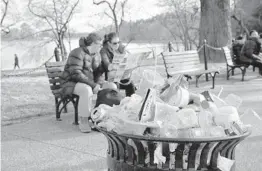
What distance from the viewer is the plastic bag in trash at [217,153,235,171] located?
7.42 ft

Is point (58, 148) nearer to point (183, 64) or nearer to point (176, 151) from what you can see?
point (176, 151)

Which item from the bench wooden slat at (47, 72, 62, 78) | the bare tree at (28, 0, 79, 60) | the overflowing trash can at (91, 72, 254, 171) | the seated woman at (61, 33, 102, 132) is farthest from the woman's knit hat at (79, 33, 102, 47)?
the bare tree at (28, 0, 79, 60)

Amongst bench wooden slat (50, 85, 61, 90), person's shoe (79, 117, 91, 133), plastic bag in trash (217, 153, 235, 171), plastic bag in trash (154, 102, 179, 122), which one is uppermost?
plastic bag in trash (154, 102, 179, 122)

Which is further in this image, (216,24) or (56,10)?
(56,10)

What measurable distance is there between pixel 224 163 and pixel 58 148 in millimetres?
2882

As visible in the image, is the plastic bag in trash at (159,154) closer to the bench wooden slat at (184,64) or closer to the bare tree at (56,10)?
the bench wooden slat at (184,64)

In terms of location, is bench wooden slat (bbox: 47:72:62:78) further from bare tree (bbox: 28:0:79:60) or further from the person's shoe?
bare tree (bbox: 28:0:79:60)

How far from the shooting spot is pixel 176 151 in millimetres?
2176

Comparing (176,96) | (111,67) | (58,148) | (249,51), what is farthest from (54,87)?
(249,51)

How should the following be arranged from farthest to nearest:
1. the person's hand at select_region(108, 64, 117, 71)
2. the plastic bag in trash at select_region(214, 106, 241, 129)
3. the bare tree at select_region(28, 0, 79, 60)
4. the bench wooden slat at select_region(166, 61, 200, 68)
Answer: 1. the bare tree at select_region(28, 0, 79, 60)
2. the bench wooden slat at select_region(166, 61, 200, 68)
3. the person's hand at select_region(108, 64, 117, 71)
4. the plastic bag in trash at select_region(214, 106, 241, 129)

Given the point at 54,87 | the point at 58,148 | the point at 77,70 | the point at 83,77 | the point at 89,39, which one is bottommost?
the point at 58,148

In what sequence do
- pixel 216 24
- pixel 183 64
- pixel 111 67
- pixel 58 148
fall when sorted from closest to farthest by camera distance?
pixel 58 148, pixel 111 67, pixel 183 64, pixel 216 24

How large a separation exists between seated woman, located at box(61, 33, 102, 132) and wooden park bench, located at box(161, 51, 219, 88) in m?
3.26

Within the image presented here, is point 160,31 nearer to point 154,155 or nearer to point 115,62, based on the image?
point 115,62
